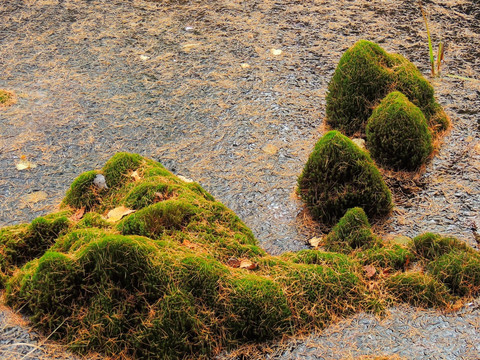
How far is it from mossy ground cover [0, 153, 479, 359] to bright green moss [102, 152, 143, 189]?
0.29m

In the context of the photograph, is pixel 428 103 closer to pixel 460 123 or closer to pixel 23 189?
Answer: pixel 460 123

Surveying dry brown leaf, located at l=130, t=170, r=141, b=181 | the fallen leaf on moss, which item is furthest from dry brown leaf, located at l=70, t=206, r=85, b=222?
the fallen leaf on moss

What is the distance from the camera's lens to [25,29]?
24.9ft

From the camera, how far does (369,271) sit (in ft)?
11.5

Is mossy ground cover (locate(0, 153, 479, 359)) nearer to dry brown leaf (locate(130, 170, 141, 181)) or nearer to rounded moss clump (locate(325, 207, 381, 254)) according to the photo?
rounded moss clump (locate(325, 207, 381, 254))

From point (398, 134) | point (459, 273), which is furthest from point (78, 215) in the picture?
point (398, 134)

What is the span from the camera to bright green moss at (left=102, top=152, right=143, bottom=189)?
408 cm

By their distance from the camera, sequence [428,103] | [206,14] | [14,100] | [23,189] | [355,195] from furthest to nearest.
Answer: [206,14] → [14,100] → [428,103] → [23,189] → [355,195]

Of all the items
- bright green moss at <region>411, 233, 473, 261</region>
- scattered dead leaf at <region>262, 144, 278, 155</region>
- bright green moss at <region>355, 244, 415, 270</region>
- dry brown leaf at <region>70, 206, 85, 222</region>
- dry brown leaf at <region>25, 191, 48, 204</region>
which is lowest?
dry brown leaf at <region>25, 191, 48, 204</region>

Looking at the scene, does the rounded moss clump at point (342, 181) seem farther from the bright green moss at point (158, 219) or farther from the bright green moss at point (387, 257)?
the bright green moss at point (158, 219)

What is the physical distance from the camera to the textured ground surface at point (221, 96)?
470 centimetres

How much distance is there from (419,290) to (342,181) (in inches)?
48.3

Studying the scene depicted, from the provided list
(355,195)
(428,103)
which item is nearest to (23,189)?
(355,195)

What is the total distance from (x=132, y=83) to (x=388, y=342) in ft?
14.4
